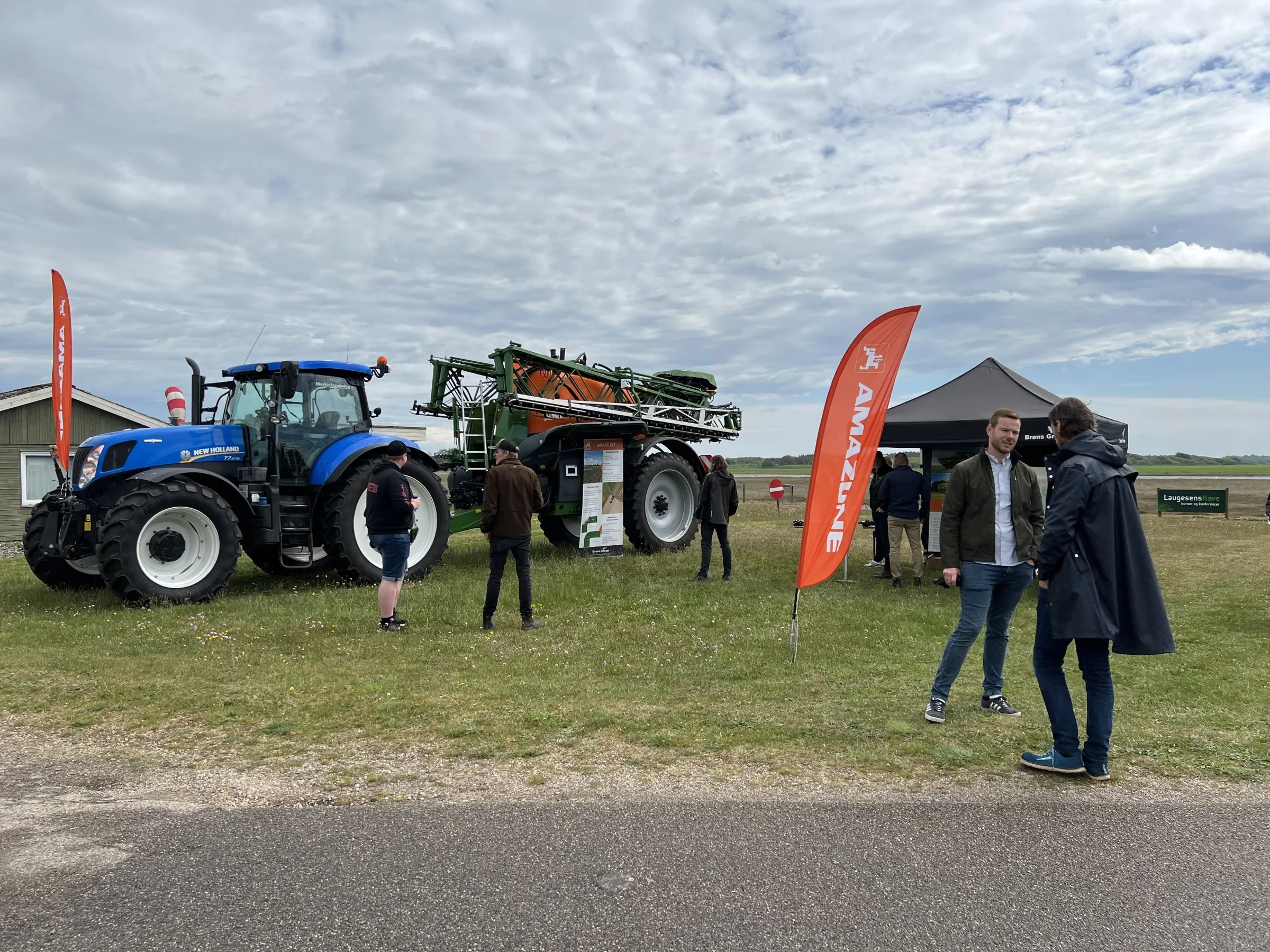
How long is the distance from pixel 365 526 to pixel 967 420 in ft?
24.0

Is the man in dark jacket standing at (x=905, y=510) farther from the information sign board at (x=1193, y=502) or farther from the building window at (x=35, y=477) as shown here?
the information sign board at (x=1193, y=502)

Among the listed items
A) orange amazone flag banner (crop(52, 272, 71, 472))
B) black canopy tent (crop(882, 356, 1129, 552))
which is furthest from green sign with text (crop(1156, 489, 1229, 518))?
orange amazone flag banner (crop(52, 272, 71, 472))

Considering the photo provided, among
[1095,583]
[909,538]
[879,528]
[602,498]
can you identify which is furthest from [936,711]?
[602,498]

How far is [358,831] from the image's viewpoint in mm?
3609

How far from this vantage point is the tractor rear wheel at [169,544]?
848 cm

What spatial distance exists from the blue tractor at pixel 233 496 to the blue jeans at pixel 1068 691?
760 centimetres

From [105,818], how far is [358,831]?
1143 millimetres

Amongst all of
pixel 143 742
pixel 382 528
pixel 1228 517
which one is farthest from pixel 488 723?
pixel 1228 517

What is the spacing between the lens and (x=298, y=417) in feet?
33.6

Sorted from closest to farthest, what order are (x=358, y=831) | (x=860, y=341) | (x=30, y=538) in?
(x=358, y=831) → (x=860, y=341) → (x=30, y=538)

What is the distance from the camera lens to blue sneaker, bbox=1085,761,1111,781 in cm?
420

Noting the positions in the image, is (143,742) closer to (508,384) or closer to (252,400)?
(252,400)

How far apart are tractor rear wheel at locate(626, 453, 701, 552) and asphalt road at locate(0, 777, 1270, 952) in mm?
9472

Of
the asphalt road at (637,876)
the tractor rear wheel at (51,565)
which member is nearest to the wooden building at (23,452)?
the tractor rear wheel at (51,565)
